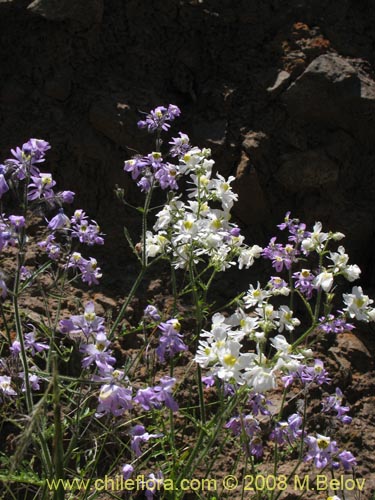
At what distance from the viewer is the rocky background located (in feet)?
14.8

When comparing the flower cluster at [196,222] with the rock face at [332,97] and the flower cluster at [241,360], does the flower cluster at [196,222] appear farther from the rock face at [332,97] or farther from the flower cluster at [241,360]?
the rock face at [332,97]

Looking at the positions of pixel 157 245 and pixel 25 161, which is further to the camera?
pixel 157 245

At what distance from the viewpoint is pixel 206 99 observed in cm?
485

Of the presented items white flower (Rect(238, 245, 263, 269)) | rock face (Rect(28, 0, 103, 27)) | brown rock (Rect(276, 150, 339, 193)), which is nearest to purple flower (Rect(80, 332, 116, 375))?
white flower (Rect(238, 245, 263, 269))

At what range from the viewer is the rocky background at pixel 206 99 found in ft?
14.8

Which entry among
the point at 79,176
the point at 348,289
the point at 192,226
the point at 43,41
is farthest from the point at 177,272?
the point at 43,41

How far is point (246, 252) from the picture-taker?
2.93 m

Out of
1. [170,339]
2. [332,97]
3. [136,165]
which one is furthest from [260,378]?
[332,97]

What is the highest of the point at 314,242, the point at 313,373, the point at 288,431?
the point at 314,242

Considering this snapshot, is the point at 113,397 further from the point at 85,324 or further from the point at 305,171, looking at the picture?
the point at 305,171

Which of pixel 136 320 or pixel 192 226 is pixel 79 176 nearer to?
pixel 136 320

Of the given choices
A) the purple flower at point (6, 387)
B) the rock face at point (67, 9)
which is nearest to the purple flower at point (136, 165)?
the purple flower at point (6, 387)

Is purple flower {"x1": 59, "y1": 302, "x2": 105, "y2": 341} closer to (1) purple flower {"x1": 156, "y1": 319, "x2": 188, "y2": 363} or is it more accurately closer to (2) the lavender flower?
Result: (1) purple flower {"x1": 156, "y1": 319, "x2": 188, "y2": 363}

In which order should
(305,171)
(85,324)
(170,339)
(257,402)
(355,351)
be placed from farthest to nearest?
1. (305,171)
2. (355,351)
3. (257,402)
4. (170,339)
5. (85,324)
